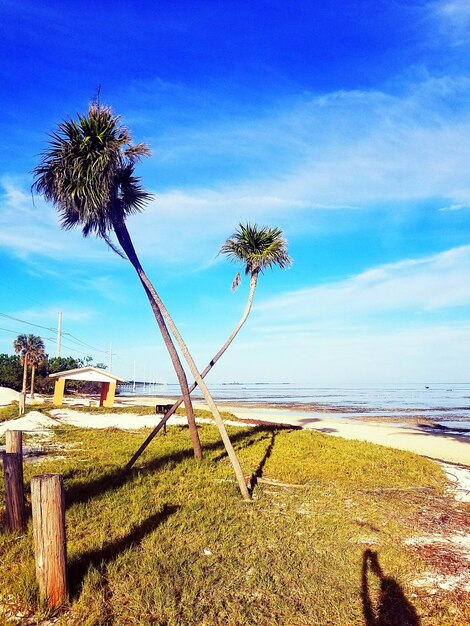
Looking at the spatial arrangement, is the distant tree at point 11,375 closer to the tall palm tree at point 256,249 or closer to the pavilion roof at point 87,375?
the pavilion roof at point 87,375

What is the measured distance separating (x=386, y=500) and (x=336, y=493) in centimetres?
117

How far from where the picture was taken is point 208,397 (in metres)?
10.9

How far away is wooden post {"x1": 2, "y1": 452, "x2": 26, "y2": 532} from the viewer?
23.1 feet

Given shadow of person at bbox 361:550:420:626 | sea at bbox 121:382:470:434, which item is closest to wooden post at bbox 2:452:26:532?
shadow of person at bbox 361:550:420:626

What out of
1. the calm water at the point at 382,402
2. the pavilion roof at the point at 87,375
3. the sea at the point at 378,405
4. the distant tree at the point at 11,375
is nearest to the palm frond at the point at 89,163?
the pavilion roof at the point at 87,375

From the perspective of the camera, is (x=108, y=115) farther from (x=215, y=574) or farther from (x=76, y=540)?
(x=215, y=574)

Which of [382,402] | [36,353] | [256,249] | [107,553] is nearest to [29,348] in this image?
[36,353]

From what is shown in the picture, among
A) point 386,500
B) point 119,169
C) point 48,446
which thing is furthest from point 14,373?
point 386,500

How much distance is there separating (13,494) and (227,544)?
3689mm

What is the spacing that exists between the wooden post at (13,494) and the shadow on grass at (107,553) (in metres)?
1.70

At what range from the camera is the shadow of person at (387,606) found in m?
4.80

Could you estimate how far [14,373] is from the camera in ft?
214

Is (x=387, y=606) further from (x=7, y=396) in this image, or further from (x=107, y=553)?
(x=7, y=396)

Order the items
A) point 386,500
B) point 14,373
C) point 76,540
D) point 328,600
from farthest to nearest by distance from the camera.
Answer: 1. point 14,373
2. point 386,500
3. point 76,540
4. point 328,600
